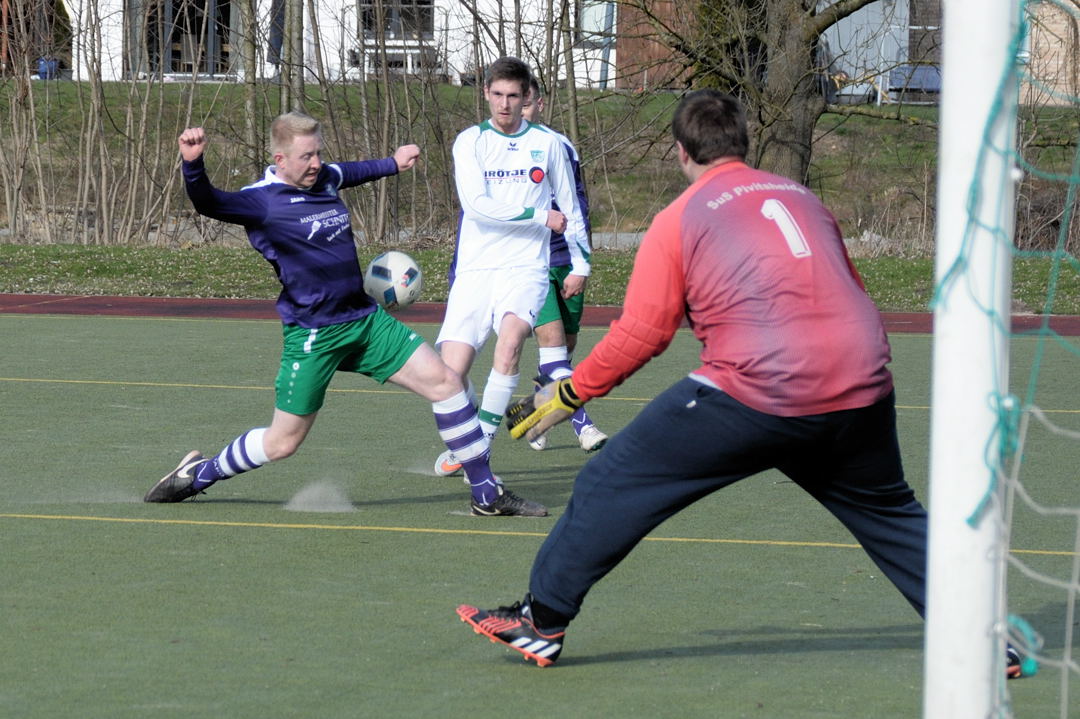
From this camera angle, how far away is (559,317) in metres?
8.66

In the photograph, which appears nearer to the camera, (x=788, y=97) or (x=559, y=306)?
(x=559, y=306)

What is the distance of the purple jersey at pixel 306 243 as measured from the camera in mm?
6605

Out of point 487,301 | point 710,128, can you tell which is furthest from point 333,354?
point 710,128

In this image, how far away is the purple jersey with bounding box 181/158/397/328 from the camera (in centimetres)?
661

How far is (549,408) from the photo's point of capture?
457 centimetres

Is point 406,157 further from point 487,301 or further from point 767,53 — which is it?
point 767,53

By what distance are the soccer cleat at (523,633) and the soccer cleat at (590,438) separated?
13.1ft

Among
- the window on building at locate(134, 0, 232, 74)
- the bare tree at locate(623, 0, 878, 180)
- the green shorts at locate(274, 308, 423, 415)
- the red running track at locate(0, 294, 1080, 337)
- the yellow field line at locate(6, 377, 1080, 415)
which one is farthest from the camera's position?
the window on building at locate(134, 0, 232, 74)

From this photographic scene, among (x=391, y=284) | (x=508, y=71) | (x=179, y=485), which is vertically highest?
(x=508, y=71)

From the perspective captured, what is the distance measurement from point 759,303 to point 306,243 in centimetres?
287

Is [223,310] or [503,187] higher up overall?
[503,187]

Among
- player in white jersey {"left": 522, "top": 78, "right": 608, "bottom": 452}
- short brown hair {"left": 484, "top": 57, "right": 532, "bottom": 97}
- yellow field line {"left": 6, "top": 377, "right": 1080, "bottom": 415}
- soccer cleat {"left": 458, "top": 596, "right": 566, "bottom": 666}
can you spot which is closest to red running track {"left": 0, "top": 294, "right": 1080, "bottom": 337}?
yellow field line {"left": 6, "top": 377, "right": 1080, "bottom": 415}

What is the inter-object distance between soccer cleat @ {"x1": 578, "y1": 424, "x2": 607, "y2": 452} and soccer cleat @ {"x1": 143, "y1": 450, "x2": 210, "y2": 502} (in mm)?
2425

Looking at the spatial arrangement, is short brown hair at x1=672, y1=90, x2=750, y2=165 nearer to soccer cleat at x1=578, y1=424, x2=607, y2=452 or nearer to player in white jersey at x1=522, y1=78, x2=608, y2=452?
player in white jersey at x1=522, y1=78, x2=608, y2=452
